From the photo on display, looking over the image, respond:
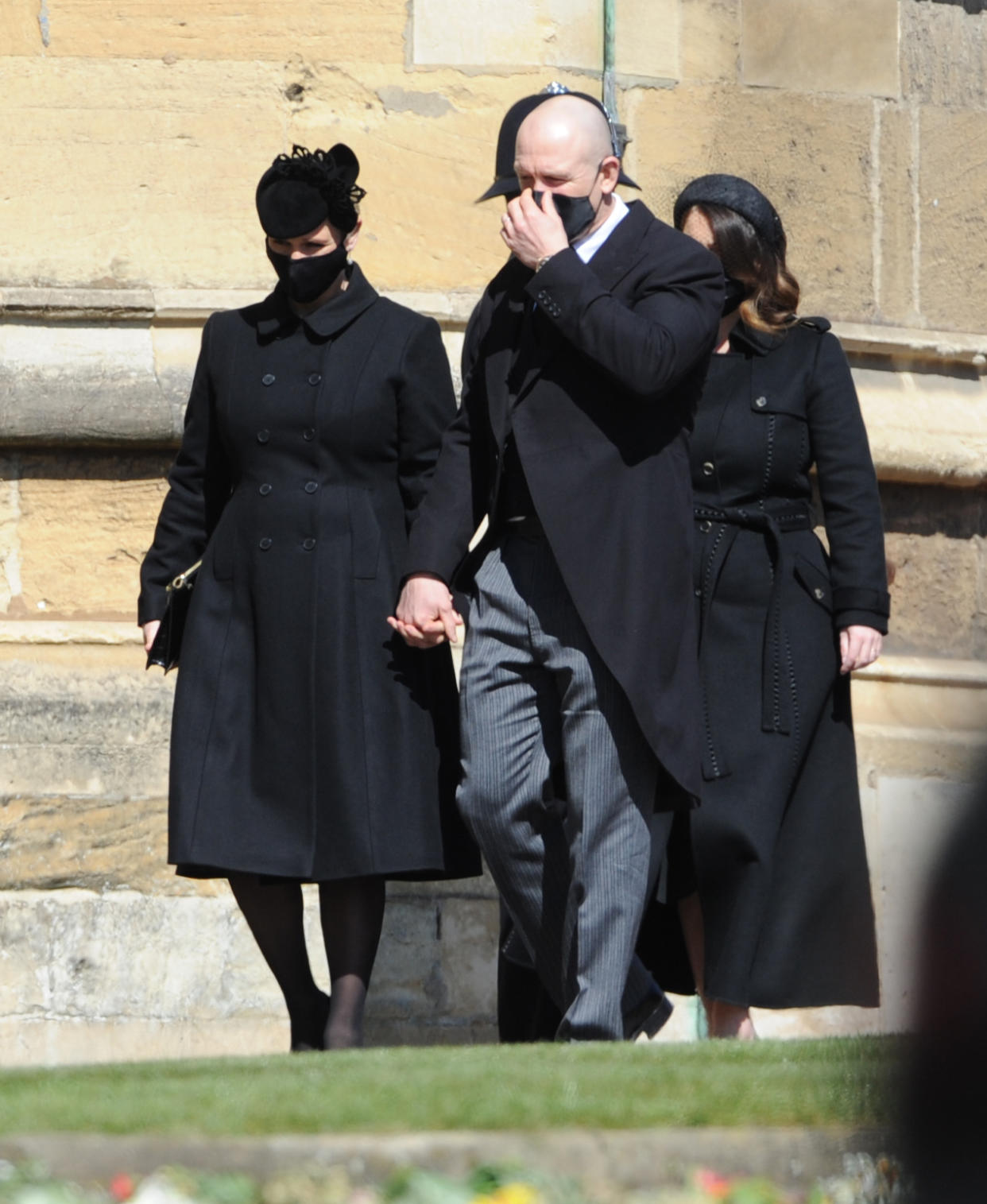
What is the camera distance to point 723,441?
192 inches

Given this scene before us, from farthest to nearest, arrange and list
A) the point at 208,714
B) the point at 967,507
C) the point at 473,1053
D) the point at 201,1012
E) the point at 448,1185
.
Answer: the point at 967,507, the point at 201,1012, the point at 208,714, the point at 473,1053, the point at 448,1185

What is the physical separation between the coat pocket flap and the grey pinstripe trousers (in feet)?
2.18

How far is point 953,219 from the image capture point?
639 cm

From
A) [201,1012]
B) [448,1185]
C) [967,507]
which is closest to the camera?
[448,1185]

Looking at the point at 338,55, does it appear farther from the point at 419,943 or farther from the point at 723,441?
the point at 419,943

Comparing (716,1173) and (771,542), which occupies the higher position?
(771,542)

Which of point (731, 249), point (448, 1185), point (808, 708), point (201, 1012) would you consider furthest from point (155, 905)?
point (448, 1185)

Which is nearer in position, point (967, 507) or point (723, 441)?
point (723, 441)

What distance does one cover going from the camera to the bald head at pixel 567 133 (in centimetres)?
438

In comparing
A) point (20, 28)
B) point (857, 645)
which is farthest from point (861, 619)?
point (20, 28)

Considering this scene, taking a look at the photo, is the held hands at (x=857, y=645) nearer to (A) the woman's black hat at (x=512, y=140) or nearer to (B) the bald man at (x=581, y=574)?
(B) the bald man at (x=581, y=574)

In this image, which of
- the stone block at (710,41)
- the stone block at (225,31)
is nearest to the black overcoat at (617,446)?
the stone block at (225,31)

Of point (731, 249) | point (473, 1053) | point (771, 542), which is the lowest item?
point (473, 1053)

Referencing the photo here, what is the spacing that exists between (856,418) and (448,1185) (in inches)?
98.5
